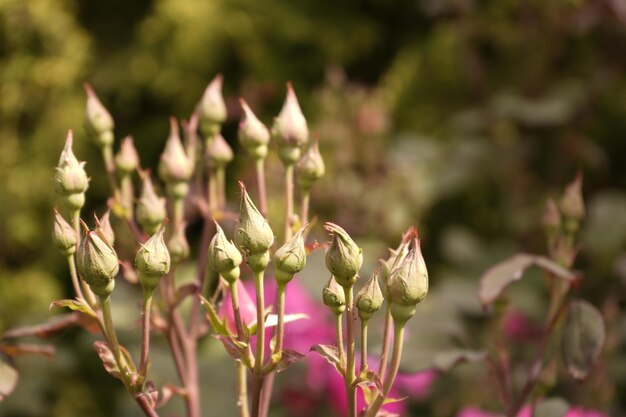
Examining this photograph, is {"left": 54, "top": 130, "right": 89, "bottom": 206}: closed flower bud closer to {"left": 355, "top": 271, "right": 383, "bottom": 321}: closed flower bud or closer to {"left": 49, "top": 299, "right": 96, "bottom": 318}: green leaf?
{"left": 49, "top": 299, "right": 96, "bottom": 318}: green leaf

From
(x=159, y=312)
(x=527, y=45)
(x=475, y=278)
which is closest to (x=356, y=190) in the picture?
(x=475, y=278)

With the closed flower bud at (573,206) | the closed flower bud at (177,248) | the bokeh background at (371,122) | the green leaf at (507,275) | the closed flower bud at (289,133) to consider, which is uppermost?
the closed flower bud at (289,133)

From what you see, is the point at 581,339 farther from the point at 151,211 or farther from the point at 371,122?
the point at 371,122

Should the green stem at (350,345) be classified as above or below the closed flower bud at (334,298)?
below

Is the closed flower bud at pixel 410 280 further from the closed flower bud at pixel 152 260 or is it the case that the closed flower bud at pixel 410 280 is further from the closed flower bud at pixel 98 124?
the closed flower bud at pixel 98 124

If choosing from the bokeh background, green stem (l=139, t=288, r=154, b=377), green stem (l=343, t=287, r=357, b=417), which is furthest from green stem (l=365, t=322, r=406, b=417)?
the bokeh background

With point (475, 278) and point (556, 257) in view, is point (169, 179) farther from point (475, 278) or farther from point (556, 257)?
point (475, 278)

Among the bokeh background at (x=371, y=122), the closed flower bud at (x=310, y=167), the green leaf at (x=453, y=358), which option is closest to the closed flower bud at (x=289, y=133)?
the closed flower bud at (x=310, y=167)
